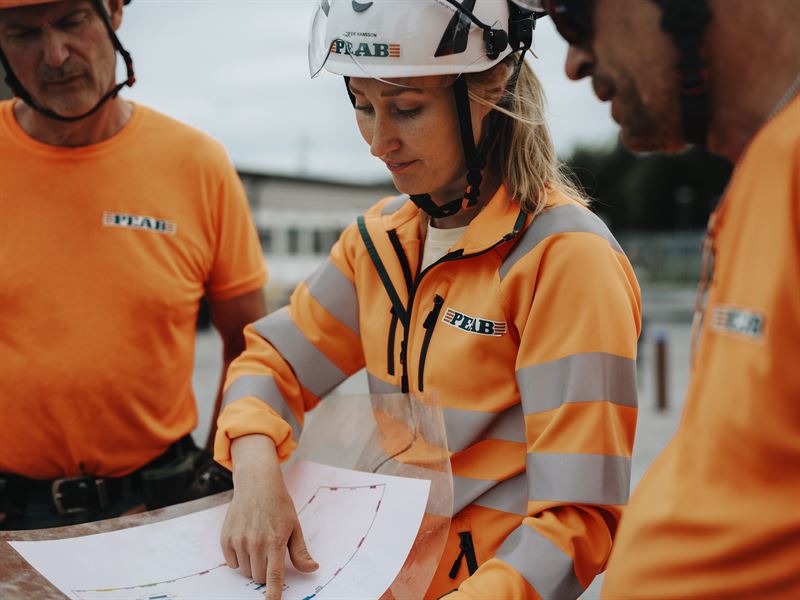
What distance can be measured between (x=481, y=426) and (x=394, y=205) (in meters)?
0.82

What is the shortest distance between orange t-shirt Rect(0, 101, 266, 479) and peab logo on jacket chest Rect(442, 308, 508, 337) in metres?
1.36

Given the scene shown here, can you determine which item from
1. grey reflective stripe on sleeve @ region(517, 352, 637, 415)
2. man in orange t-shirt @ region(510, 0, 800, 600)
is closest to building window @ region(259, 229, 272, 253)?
grey reflective stripe on sleeve @ region(517, 352, 637, 415)

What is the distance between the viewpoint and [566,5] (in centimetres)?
139

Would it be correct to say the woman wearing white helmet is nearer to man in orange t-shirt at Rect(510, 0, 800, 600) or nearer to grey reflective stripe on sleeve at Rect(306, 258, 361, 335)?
grey reflective stripe on sleeve at Rect(306, 258, 361, 335)

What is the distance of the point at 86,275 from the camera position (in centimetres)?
289

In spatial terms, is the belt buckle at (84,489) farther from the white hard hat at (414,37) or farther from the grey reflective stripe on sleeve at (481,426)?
the white hard hat at (414,37)

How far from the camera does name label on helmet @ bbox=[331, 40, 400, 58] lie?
6.38ft

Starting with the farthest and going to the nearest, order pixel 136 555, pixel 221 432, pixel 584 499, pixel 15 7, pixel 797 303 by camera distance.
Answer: pixel 15 7, pixel 221 432, pixel 136 555, pixel 584 499, pixel 797 303

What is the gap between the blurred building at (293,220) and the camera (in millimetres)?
30141

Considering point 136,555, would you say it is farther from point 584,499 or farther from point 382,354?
point 584,499

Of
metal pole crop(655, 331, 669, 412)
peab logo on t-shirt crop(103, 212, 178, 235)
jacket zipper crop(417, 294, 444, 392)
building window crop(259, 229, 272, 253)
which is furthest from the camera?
building window crop(259, 229, 272, 253)

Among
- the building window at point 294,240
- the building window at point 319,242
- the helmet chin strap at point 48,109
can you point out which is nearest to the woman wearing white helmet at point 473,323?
the helmet chin strap at point 48,109

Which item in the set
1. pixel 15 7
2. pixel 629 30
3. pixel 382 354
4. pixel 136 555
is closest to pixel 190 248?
pixel 15 7

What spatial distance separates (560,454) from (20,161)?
219cm
